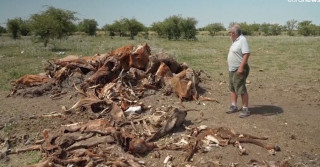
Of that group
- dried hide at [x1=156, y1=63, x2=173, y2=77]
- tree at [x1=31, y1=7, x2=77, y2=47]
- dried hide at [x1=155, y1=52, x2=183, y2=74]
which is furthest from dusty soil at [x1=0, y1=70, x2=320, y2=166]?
tree at [x1=31, y1=7, x2=77, y2=47]

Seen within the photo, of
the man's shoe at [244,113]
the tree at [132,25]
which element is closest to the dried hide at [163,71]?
the man's shoe at [244,113]

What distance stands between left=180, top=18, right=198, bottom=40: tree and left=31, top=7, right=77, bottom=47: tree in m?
17.1

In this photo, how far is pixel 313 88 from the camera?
27.5 feet

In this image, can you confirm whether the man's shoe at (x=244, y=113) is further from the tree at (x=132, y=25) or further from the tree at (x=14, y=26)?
the tree at (x=132, y=25)

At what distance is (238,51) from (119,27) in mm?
49650

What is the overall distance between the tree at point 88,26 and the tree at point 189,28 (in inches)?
841

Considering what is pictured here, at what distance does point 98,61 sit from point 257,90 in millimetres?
4072

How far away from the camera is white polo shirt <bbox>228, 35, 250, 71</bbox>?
5.39m

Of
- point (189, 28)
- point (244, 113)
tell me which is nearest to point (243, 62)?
point (244, 113)

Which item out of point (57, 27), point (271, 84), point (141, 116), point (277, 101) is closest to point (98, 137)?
point (141, 116)

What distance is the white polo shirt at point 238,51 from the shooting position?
5.39m

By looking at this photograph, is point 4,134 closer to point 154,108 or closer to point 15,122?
point 15,122

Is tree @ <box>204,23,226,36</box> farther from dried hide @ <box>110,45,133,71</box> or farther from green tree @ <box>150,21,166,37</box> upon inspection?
dried hide @ <box>110,45,133,71</box>

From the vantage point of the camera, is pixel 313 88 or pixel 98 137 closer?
pixel 98 137
